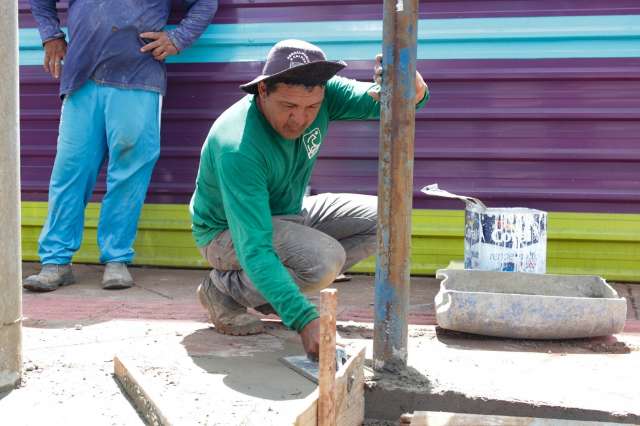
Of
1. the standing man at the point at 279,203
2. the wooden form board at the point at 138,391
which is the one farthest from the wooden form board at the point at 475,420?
the wooden form board at the point at 138,391

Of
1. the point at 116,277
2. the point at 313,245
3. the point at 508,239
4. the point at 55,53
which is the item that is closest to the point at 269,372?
the point at 313,245

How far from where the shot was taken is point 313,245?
3.41 m

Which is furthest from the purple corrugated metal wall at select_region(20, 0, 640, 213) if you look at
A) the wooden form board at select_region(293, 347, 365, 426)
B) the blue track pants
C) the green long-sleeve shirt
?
the wooden form board at select_region(293, 347, 365, 426)

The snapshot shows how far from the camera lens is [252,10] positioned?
16.7ft

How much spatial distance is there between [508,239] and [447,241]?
0.90m

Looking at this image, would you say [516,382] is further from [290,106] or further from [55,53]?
[55,53]

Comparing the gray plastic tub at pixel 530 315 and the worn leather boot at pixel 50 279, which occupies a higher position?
the gray plastic tub at pixel 530 315

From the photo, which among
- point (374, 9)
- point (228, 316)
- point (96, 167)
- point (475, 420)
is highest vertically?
point (374, 9)

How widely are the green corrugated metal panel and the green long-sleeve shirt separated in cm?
145

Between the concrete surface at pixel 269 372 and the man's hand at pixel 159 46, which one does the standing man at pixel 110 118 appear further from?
the concrete surface at pixel 269 372

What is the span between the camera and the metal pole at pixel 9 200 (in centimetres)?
276

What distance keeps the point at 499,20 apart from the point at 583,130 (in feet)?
2.52

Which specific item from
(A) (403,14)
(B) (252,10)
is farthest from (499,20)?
(A) (403,14)

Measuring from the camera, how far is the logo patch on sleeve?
3370 mm
